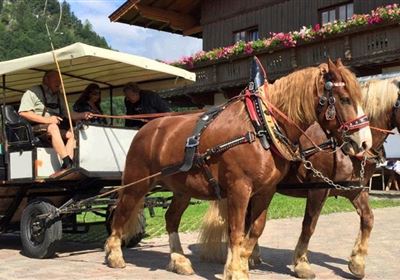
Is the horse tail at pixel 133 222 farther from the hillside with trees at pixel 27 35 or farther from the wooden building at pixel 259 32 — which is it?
the hillside with trees at pixel 27 35

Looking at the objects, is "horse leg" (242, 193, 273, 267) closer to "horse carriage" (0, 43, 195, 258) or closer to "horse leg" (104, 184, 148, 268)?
"horse leg" (104, 184, 148, 268)

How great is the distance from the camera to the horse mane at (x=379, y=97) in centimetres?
655

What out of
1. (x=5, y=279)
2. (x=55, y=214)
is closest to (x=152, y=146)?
(x=55, y=214)

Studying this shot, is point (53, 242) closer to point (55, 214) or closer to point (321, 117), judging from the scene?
point (55, 214)

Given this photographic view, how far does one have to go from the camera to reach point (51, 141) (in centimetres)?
769

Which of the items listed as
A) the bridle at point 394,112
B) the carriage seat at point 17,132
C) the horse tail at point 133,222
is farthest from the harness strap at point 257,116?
the carriage seat at point 17,132

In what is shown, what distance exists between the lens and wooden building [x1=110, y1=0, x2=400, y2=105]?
14.2 meters

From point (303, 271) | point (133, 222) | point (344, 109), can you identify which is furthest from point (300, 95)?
point (133, 222)

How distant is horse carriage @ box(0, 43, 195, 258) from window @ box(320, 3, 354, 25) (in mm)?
9680

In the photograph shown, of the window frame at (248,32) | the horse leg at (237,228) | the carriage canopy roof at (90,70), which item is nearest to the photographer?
the horse leg at (237,228)

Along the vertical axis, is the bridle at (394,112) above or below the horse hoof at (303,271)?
above

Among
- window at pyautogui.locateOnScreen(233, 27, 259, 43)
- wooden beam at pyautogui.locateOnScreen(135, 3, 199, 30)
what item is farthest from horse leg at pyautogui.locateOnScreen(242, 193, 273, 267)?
wooden beam at pyautogui.locateOnScreen(135, 3, 199, 30)

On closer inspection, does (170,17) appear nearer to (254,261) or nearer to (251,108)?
(254,261)

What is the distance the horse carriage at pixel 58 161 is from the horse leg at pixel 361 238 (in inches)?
121
